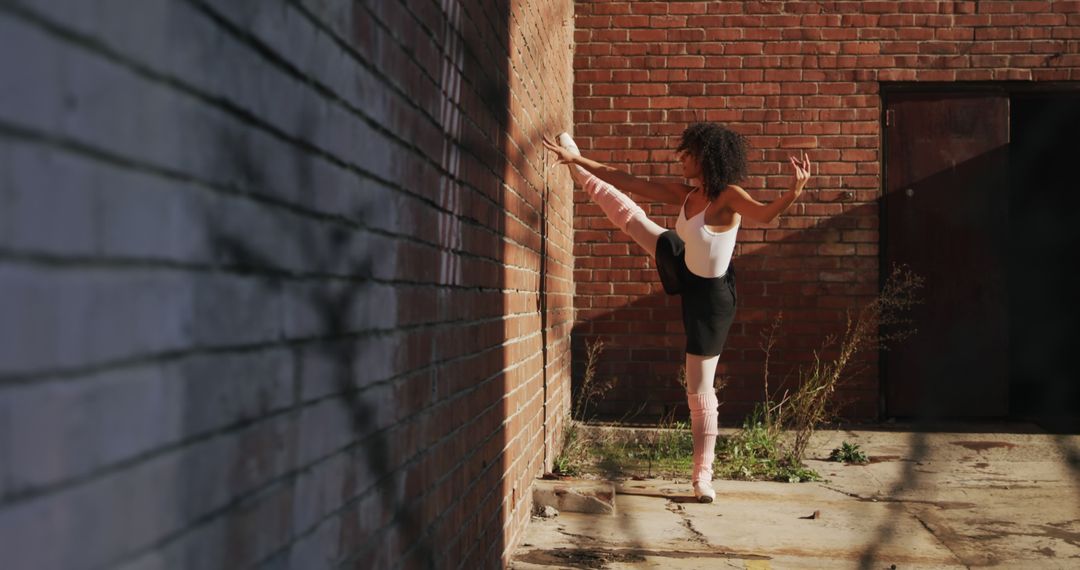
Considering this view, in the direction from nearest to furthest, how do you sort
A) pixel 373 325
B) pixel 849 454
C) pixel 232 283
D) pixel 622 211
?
1. pixel 232 283
2. pixel 373 325
3. pixel 622 211
4. pixel 849 454

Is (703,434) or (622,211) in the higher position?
(622,211)

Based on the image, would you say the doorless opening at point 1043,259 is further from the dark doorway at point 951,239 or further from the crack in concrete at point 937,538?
the crack in concrete at point 937,538

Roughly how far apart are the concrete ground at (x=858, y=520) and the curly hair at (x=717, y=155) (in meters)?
1.56

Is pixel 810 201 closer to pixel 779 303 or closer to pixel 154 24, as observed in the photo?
pixel 779 303

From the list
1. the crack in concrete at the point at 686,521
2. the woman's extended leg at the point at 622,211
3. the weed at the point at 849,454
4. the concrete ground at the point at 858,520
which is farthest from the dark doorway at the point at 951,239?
the crack in concrete at the point at 686,521

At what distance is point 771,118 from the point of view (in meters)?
7.84

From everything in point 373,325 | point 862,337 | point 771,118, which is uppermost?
point 771,118

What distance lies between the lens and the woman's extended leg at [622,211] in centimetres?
573

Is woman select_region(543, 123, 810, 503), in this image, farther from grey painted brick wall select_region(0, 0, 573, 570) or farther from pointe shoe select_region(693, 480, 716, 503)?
grey painted brick wall select_region(0, 0, 573, 570)

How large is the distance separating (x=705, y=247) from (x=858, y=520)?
4.76 ft

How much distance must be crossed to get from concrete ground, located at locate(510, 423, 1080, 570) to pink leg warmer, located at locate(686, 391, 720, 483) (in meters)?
0.16

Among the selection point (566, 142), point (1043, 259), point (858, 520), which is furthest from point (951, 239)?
point (566, 142)

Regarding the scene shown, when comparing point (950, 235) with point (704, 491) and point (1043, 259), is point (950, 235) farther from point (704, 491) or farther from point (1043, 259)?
point (704, 491)

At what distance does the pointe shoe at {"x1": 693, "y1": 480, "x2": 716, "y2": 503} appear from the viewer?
17.2 ft
